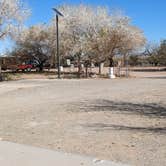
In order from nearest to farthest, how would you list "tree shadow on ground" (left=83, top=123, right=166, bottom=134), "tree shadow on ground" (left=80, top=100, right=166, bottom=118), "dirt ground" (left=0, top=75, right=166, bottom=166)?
"dirt ground" (left=0, top=75, right=166, bottom=166), "tree shadow on ground" (left=83, top=123, right=166, bottom=134), "tree shadow on ground" (left=80, top=100, right=166, bottom=118)

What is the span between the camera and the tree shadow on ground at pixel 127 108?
13.4m

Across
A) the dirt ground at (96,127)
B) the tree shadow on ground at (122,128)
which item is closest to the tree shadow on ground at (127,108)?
the dirt ground at (96,127)

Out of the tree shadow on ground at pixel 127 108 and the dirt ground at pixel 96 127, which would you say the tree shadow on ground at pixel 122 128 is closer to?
the dirt ground at pixel 96 127

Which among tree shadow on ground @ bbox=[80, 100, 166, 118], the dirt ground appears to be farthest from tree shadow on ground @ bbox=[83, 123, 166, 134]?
tree shadow on ground @ bbox=[80, 100, 166, 118]

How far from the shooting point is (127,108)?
48.5ft

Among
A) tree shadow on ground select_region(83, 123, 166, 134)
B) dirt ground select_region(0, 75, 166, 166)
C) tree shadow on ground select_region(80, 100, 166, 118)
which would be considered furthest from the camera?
tree shadow on ground select_region(80, 100, 166, 118)

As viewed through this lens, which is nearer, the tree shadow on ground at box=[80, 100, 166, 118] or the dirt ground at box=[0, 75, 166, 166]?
the dirt ground at box=[0, 75, 166, 166]

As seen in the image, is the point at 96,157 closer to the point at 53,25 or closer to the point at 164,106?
the point at 164,106

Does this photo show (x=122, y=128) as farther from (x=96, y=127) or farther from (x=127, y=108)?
(x=127, y=108)

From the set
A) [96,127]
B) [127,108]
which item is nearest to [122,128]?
[96,127]

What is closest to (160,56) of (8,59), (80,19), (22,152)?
(8,59)

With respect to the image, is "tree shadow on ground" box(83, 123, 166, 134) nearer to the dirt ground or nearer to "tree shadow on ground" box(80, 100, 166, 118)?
the dirt ground

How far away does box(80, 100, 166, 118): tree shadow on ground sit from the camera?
13.4m

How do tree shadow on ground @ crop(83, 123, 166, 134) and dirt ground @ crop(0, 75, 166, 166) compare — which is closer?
dirt ground @ crop(0, 75, 166, 166)
